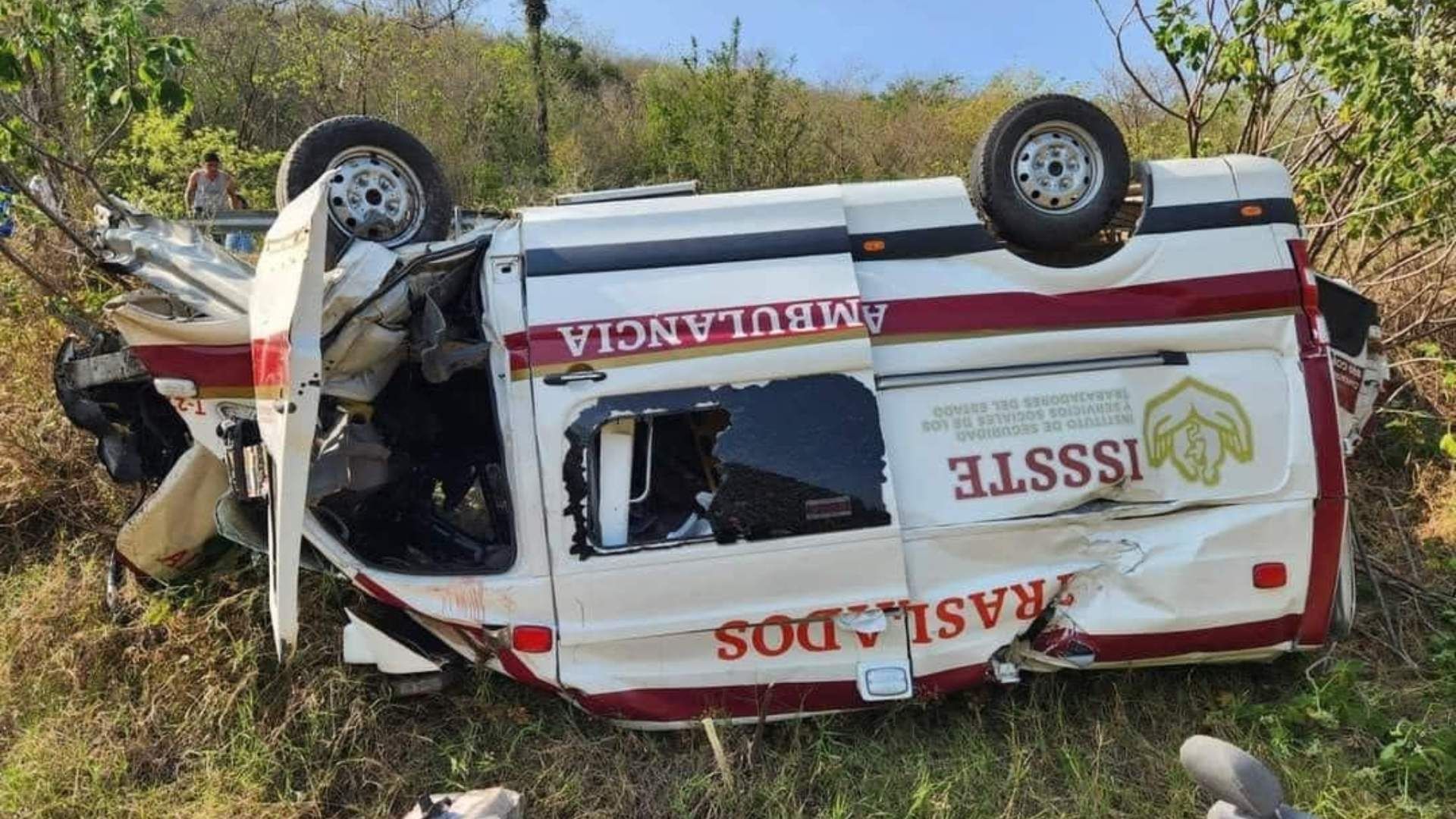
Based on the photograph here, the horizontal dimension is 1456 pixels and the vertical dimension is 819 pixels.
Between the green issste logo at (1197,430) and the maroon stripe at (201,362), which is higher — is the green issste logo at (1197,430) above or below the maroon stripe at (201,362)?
below

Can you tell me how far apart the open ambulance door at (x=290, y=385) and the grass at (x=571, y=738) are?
101 cm

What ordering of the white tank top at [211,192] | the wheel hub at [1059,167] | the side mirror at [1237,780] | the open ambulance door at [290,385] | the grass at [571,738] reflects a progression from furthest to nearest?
the white tank top at [211,192], the wheel hub at [1059,167], the grass at [571,738], the open ambulance door at [290,385], the side mirror at [1237,780]

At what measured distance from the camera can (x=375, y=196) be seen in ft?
12.7

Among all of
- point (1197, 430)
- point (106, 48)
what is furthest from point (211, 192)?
point (1197, 430)

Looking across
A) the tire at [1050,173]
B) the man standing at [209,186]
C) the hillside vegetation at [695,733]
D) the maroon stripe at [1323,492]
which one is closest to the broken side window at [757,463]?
the hillside vegetation at [695,733]

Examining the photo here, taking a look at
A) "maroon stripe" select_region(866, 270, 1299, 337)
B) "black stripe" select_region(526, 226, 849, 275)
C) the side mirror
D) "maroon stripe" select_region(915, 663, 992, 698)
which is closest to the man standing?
"black stripe" select_region(526, 226, 849, 275)

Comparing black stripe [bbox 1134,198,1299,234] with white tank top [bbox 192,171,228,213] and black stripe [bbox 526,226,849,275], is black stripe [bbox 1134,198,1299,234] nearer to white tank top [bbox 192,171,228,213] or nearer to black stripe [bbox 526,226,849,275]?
black stripe [bbox 526,226,849,275]

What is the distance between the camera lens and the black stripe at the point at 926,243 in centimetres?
373

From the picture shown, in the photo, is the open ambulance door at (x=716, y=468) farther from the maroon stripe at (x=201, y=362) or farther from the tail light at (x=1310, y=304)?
the tail light at (x=1310, y=304)

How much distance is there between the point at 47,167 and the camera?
5.85m

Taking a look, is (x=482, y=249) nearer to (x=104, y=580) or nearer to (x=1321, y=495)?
(x=104, y=580)

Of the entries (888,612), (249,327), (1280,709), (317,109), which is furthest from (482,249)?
(317,109)

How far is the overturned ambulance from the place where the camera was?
136 inches

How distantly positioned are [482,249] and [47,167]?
3.92 m
